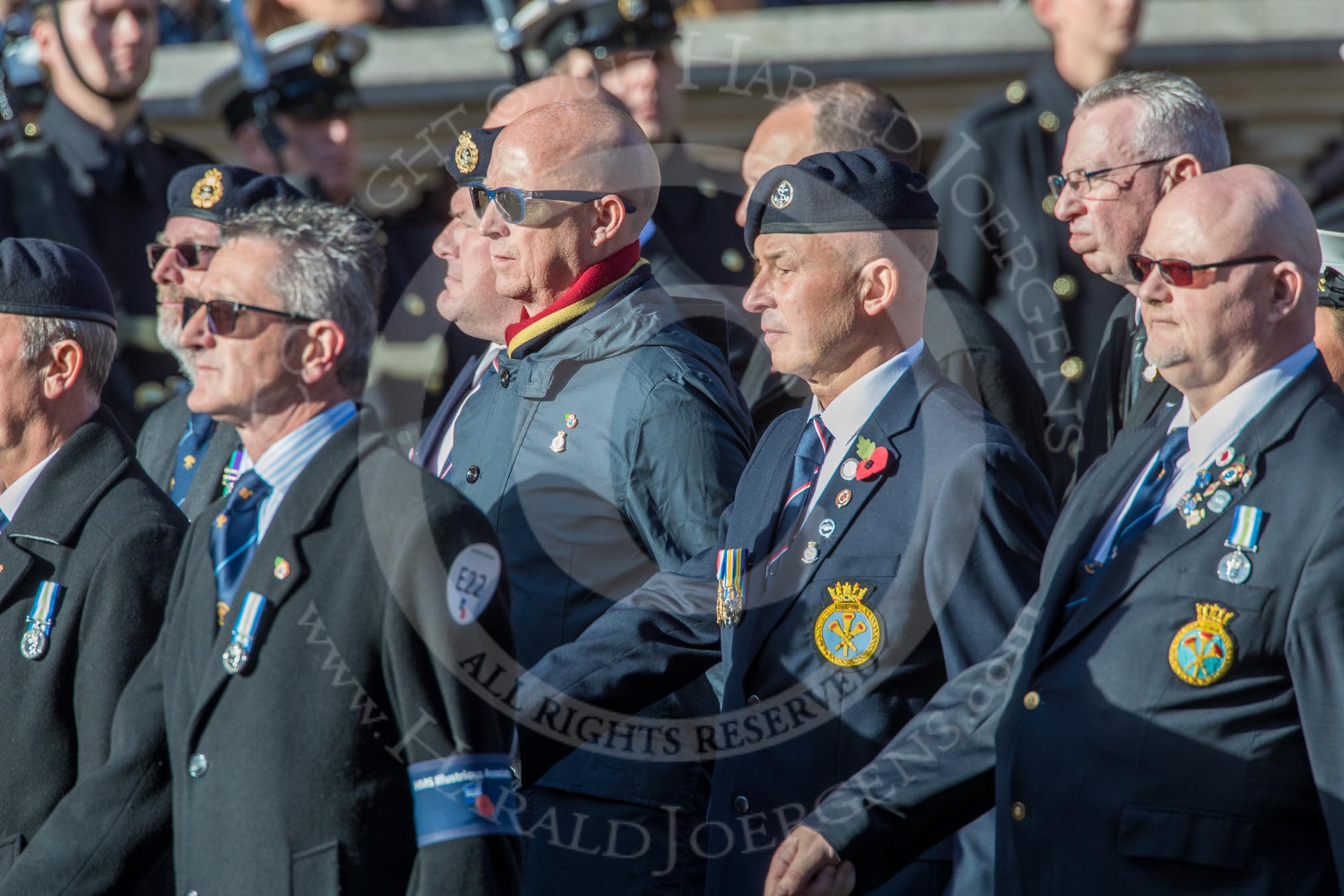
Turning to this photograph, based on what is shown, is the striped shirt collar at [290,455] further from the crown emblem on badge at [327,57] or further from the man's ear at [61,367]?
the crown emblem on badge at [327,57]

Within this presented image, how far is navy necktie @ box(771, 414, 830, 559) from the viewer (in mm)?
3891

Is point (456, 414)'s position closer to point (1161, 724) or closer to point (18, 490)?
point (18, 490)

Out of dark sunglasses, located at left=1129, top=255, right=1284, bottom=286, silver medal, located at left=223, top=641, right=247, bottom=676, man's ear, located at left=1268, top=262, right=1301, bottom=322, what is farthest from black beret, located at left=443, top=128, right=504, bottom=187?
man's ear, located at left=1268, top=262, right=1301, bottom=322

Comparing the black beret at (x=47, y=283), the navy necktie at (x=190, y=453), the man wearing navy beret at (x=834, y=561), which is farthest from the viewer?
the navy necktie at (x=190, y=453)

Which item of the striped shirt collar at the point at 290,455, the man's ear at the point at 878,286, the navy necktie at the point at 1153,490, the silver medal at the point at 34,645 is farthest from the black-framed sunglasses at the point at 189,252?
the navy necktie at the point at 1153,490

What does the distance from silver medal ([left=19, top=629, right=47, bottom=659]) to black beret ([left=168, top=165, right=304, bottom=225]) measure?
69.6 inches

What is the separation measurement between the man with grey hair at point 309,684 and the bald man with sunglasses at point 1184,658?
63cm

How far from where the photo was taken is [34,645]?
3.97m

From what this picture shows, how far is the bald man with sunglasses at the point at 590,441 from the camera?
13.6 feet

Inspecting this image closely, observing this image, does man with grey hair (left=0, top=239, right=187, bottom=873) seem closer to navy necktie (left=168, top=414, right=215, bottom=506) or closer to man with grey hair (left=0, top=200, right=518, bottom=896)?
man with grey hair (left=0, top=200, right=518, bottom=896)

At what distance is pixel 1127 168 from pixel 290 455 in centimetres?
219

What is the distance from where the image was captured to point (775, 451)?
4.06 m

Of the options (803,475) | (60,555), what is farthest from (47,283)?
(803,475)

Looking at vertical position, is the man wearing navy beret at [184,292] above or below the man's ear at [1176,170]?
below
